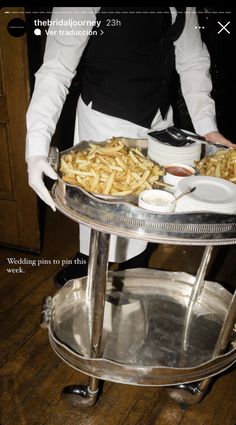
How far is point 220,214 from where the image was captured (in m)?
0.94

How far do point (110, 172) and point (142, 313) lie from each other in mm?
804

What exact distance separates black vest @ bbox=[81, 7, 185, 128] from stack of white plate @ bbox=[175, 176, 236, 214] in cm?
58

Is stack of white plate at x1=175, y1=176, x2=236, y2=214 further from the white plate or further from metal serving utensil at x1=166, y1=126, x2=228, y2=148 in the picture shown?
metal serving utensil at x1=166, y1=126, x2=228, y2=148

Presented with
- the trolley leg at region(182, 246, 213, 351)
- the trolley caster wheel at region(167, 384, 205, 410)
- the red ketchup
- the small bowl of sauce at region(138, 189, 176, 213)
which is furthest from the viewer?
the trolley leg at region(182, 246, 213, 351)

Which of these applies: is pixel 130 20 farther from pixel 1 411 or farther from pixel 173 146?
pixel 1 411

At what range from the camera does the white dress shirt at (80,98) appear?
121cm

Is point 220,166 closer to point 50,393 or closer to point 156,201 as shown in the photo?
point 156,201

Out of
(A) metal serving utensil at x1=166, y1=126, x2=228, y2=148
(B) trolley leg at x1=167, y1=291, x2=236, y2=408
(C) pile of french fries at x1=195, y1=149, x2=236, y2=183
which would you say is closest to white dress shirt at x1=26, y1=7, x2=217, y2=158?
(A) metal serving utensil at x1=166, y1=126, x2=228, y2=148

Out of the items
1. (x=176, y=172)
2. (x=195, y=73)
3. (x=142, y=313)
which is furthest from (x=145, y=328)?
(x=195, y=73)

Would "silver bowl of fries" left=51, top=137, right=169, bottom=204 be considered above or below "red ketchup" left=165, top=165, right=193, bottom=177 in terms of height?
above

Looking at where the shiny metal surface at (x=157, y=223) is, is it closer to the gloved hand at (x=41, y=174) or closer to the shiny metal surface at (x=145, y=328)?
the gloved hand at (x=41, y=174)

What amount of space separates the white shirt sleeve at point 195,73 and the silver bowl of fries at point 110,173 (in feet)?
1.82

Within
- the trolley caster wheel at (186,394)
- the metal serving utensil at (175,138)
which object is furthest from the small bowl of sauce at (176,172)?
the trolley caster wheel at (186,394)

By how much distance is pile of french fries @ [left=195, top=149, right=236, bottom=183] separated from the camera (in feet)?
3.84
